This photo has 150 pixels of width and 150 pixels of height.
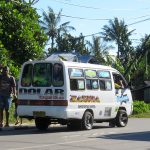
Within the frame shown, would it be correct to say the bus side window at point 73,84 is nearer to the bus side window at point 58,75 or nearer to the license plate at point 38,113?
the bus side window at point 58,75

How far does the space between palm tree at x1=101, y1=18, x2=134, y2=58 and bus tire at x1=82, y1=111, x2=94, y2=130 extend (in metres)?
47.9

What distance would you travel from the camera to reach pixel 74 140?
46.9 feet

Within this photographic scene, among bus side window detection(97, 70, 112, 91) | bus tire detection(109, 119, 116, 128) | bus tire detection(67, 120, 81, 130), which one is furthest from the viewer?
bus tire detection(109, 119, 116, 128)

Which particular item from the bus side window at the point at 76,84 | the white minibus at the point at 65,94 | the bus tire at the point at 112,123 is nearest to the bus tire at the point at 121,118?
the bus tire at the point at 112,123

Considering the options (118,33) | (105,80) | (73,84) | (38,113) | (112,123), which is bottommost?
(112,123)

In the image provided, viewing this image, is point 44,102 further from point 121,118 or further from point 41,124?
point 121,118

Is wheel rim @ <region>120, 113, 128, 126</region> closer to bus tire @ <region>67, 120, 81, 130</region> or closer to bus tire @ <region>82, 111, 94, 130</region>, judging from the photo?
bus tire @ <region>82, 111, 94, 130</region>

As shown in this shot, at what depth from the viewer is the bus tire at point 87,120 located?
1736 cm

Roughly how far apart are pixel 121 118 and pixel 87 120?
7.68 feet

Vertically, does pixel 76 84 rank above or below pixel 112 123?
above

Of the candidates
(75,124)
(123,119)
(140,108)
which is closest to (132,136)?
(75,124)

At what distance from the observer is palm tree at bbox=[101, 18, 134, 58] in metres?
65.9

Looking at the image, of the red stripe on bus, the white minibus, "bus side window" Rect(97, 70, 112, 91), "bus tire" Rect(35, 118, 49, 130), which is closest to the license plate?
the white minibus

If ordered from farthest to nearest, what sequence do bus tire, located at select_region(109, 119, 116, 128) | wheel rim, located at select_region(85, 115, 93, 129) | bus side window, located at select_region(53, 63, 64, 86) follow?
bus tire, located at select_region(109, 119, 116, 128) → wheel rim, located at select_region(85, 115, 93, 129) → bus side window, located at select_region(53, 63, 64, 86)
